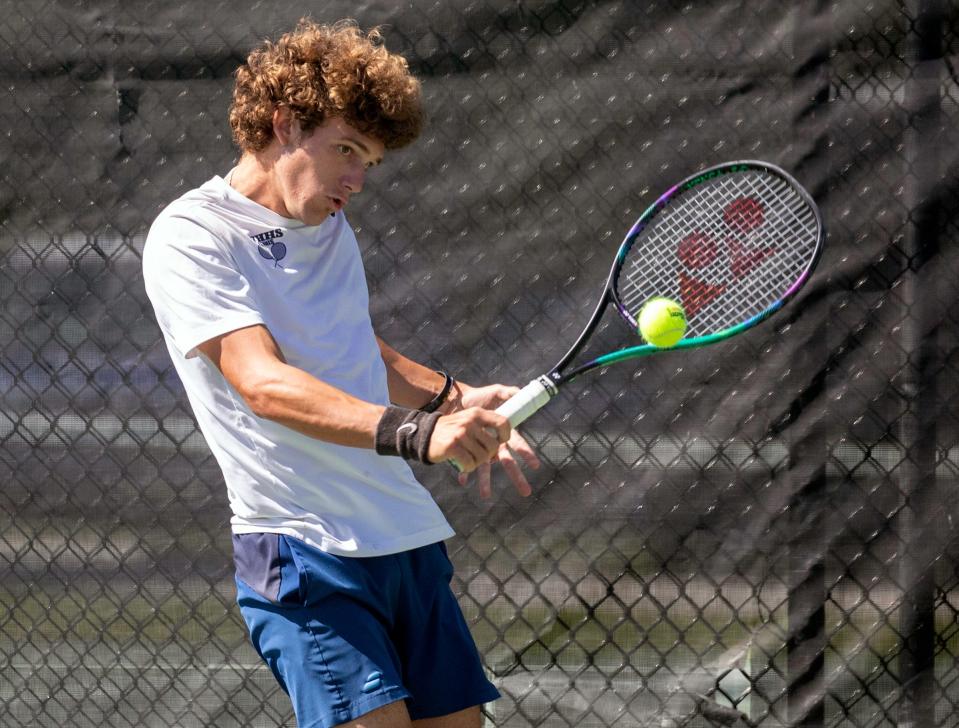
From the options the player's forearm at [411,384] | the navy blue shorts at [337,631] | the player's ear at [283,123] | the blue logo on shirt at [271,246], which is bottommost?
the navy blue shorts at [337,631]

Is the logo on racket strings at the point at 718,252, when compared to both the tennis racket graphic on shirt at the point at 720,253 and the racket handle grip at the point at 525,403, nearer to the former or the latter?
the tennis racket graphic on shirt at the point at 720,253

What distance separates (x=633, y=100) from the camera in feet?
10.2

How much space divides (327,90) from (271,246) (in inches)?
11.4

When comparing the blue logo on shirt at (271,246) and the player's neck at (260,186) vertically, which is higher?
the player's neck at (260,186)

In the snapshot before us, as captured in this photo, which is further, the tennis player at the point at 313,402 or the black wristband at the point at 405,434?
the tennis player at the point at 313,402

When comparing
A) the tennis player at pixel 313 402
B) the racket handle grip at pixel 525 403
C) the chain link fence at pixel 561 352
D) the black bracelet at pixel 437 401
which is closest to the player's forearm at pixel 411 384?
the black bracelet at pixel 437 401

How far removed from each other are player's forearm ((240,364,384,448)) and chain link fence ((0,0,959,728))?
1.31 metres

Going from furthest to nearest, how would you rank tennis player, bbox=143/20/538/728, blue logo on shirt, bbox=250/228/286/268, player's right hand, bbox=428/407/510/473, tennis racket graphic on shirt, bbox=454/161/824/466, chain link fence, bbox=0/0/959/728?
1. chain link fence, bbox=0/0/959/728
2. tennis racket graphic on shirt, bbox=454/161/824/466
3. blue logo on shirt, bbox=250/228/286/268
4. tennis player, bbox=143/20/538/728
5. player's right hand, bbox=428/407/510/473

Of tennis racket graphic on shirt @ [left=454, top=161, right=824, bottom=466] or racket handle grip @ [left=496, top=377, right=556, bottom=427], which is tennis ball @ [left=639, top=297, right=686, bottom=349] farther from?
racket handle grip @ [left=496, top=377, right=556, bottom=427]

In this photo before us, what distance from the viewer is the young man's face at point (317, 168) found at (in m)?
2.05

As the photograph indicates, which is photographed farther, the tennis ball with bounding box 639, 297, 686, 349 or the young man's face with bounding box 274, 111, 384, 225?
the tennis ball with bounding box 639, 297, 686, 349

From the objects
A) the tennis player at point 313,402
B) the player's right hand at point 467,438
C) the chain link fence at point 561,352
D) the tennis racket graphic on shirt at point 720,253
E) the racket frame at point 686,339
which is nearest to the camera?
the player's right hand at point 467,438

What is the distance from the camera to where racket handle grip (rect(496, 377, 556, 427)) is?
78.7 inches

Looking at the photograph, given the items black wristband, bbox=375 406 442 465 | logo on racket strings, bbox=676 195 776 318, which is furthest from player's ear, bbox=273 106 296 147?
logo on racket strings, bbox=676 195 776 318
